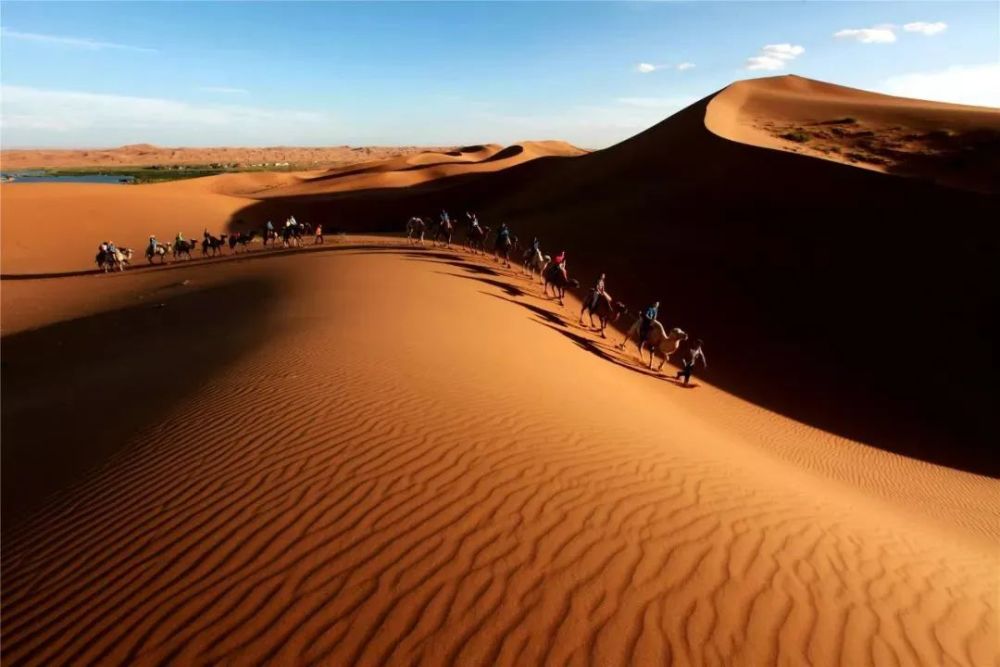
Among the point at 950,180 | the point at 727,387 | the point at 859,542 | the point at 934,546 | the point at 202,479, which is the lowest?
the point at 727,387

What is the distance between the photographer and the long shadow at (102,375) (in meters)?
6.70

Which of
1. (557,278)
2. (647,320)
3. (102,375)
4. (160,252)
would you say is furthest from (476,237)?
(160,252)

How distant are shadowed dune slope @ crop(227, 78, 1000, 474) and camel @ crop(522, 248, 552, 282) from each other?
2.37 meters

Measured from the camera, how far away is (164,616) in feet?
12.1

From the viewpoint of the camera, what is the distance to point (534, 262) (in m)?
20.5

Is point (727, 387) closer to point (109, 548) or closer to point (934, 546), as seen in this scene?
point (934, 546)

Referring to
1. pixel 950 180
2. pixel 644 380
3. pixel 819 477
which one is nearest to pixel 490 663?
pixel 819 477

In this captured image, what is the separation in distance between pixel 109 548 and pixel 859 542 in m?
6.68

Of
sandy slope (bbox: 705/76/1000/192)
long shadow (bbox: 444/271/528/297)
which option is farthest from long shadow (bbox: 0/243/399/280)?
sandy slope (bbox: 705/76/1000/192)

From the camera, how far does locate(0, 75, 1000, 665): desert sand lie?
11.9 ft

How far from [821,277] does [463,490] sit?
1716 cm

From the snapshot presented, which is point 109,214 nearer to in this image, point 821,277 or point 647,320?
point 647,320

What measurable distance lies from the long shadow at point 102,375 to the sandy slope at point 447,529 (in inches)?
3.4

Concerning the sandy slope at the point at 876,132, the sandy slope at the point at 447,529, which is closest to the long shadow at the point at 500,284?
the sandy slope at the point at 447,529
